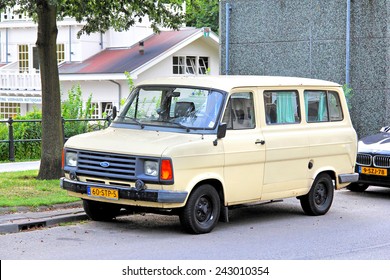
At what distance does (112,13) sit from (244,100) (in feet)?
21.9

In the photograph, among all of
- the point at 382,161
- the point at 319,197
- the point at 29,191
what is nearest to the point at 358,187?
the point at 382,161

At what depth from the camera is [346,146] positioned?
43.9 feet

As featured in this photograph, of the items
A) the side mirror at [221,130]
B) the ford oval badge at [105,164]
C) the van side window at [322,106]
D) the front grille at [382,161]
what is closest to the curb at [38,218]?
the ford oval badge at [105,164]

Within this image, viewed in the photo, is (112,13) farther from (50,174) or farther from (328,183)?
(328,183)

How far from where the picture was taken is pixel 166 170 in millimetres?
10680

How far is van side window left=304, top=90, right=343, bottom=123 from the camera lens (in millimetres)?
13039

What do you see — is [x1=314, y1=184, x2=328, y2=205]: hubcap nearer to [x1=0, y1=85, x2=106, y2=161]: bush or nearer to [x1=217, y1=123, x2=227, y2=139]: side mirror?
[x1=217, y1=123, x2=227, y2=139]: side mirror

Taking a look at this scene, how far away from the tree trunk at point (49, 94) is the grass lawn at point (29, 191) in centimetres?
41

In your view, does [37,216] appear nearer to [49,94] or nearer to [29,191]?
[29,191]

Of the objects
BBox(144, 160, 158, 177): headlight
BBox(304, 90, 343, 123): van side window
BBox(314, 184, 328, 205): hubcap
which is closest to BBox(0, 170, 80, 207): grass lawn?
BBox(144, 160, 158, 177): headlight

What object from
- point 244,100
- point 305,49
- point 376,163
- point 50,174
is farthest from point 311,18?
point 244,100

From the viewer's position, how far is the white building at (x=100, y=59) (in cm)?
4494

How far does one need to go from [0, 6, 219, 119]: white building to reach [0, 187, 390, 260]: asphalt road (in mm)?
31014

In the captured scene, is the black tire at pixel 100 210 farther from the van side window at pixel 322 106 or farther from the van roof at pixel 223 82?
the van side window at pixel 322 106
